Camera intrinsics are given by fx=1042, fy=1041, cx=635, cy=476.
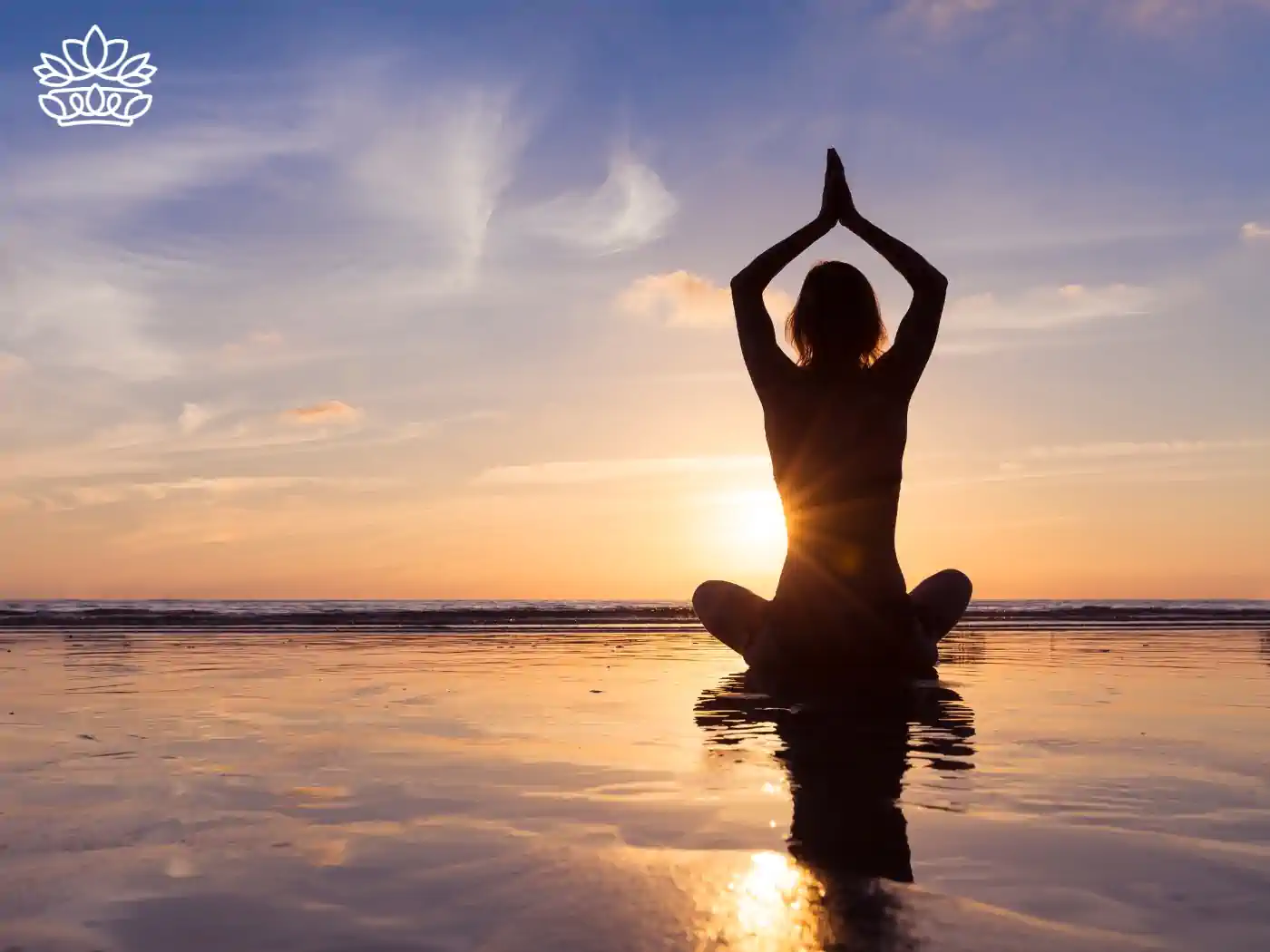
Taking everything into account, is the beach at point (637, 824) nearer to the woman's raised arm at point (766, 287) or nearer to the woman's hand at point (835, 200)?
the woman's raised arm at point (766, 287)

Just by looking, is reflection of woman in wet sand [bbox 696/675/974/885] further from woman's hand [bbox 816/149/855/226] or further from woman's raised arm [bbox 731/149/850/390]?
woman's hand [bbox 816/149/855/226]

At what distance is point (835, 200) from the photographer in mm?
4598

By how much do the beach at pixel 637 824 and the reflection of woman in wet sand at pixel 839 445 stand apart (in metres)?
0.32

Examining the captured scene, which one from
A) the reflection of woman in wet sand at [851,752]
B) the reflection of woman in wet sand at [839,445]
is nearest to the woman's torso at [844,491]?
the reflection of woman in wet sand at [839,445]

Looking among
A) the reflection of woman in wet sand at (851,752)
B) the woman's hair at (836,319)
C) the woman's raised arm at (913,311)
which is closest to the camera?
the reflection of woman in wet sand at (851,752)

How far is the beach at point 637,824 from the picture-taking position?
1.61 meters

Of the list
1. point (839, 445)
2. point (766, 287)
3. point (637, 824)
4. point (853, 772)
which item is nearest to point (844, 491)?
point (839, 445)

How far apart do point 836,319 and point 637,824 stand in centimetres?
266

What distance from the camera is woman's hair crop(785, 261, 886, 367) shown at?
4359mm

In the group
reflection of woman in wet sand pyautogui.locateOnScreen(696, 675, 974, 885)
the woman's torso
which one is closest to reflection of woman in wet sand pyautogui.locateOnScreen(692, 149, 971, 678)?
the woman's torso

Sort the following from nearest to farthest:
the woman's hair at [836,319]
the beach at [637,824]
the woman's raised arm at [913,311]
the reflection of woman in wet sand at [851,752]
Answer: the beach at [637,824], the reflection of woman in wet sand at [851,752], the woman's raised arm at [913,311], the woman's hair at [836,319]

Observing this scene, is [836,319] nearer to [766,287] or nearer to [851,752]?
[766,287]

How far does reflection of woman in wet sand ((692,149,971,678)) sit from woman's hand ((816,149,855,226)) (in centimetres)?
10

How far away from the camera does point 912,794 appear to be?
255 centimetres
